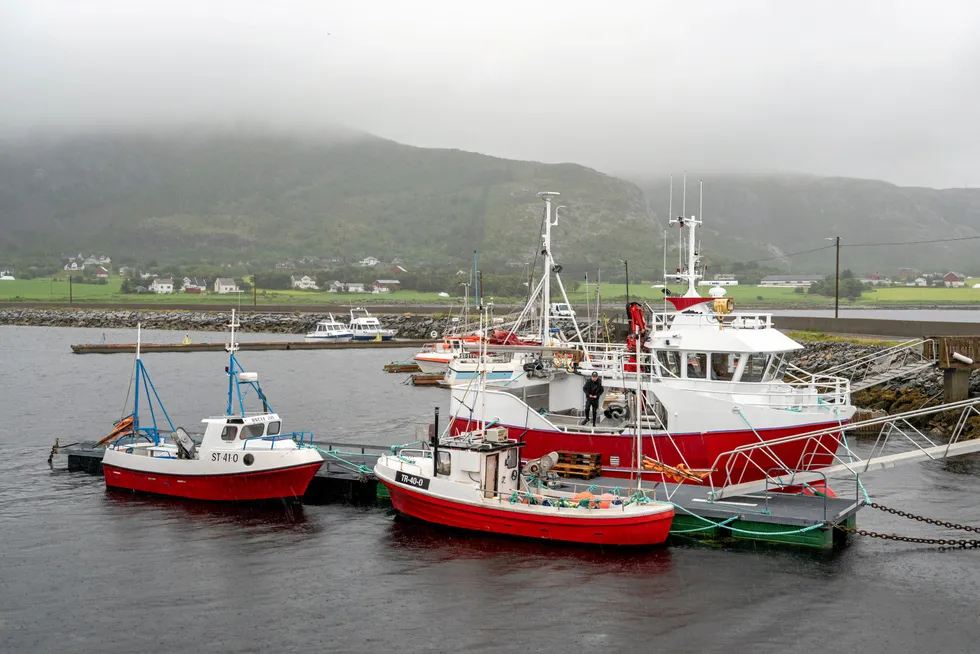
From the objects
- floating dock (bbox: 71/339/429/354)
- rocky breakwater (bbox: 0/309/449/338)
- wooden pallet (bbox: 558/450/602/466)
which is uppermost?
rocky breakwater (bbox: 0/309/449/338)

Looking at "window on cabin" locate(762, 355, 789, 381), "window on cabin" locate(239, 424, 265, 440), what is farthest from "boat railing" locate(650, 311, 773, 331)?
"window on cabin" locate(239, 424, 265, 440)

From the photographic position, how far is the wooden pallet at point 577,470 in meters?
27.1

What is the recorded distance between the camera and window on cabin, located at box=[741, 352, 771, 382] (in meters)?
27.5

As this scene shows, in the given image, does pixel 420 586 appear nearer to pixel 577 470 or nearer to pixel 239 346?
pixel 577 470

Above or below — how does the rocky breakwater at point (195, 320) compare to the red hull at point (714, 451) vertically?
above

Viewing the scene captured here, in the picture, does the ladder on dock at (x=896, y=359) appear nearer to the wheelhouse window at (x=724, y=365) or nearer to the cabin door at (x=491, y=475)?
the wheelhouse window at (x=724, y=365)

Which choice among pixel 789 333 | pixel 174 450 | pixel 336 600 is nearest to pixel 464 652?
pixel 336 600

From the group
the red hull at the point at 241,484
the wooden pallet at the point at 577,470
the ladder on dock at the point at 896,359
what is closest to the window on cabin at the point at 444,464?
the wooden pallet at the point at 577,470

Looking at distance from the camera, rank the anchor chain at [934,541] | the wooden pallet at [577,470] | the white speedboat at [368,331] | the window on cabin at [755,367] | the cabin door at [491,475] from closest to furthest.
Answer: the anchor chain at [934,541], the cabin door at [491,475], the wooden pallet at [577,470], the window on cabin at [755,367], the white speedboat at [368,331]

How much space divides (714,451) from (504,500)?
642 centimetres

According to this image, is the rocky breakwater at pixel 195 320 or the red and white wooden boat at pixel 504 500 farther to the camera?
the rocky breakwater at pixel 195 320

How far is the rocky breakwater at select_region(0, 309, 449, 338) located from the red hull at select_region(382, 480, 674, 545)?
259 feet

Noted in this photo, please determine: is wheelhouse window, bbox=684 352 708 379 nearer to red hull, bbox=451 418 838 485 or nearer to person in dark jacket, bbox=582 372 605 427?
red hull, bbox=451 418 838 485

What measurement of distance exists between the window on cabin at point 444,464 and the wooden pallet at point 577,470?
3190 mm
